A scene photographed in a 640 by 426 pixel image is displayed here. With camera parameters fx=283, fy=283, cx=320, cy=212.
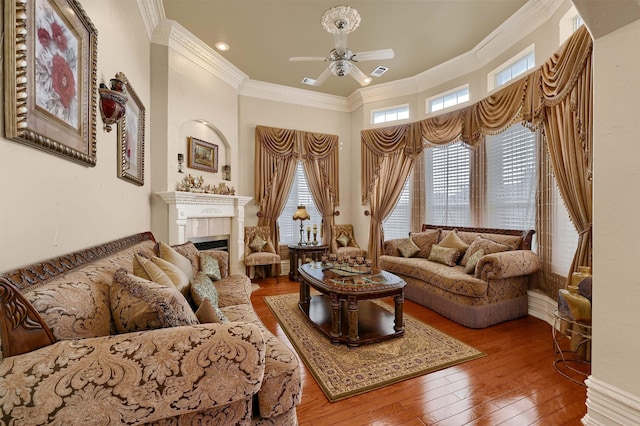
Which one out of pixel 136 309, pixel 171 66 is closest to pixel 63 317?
pixel 136 309

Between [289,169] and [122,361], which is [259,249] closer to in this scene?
[289,169]

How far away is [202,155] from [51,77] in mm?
2912

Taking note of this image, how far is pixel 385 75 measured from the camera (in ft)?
15.6

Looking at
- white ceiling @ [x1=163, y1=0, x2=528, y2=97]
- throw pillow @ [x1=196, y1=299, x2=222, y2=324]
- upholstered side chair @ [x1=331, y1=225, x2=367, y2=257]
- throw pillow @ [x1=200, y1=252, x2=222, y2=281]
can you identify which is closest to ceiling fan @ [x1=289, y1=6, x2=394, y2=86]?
white ceiling @ [x1=163, y1=0, x2=528, y2=97]

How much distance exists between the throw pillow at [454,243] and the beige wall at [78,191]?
3.76 m

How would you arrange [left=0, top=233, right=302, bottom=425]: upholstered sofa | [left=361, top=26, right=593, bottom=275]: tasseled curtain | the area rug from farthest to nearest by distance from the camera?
[left=361, top=26, right=593, bottom=275]: tasseled curtain < the area rug < [left=0, top=233, right=302, bottom=425]: upholstered sofa

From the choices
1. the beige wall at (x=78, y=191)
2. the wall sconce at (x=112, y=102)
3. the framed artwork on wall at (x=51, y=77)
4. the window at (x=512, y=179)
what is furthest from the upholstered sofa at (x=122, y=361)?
the window at (x=512, y=179)

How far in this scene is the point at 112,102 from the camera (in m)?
1.90

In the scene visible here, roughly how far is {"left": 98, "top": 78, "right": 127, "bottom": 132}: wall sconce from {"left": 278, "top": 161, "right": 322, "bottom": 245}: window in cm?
358

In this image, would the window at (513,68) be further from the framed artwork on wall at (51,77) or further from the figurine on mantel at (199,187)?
the framed artwork on wall at (51,77)

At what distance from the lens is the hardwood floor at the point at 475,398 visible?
167cm

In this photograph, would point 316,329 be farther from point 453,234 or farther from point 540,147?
point 540,147

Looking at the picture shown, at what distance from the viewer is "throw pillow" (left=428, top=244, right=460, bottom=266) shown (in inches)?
145

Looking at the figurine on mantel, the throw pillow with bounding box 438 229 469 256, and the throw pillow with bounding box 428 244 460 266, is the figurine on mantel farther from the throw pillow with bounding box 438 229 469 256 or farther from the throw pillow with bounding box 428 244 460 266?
the throw pillow with bounding box 438 229 469 256
